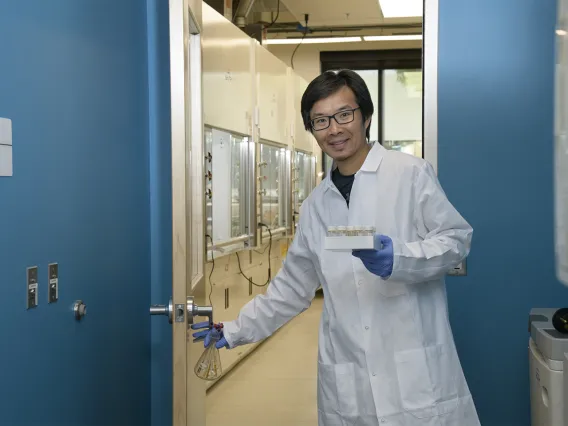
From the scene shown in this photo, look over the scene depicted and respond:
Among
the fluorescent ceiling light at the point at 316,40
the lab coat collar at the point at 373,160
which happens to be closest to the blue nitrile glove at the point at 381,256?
the lab coat collar at the point at 373,160

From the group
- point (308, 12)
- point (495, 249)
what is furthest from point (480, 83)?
point (308, 12)

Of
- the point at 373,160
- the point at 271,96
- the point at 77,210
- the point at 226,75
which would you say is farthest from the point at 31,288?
the point at 271,96

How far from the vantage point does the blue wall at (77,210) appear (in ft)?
5.71

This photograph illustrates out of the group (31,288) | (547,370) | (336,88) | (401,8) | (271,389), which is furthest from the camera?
(401,8)

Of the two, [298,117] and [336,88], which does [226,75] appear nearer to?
[336,88]

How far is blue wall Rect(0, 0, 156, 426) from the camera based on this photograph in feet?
5.71

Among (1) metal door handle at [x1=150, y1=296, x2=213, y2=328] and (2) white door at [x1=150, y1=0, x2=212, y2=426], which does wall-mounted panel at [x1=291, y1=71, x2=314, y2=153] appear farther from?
(1) metal door handle at [x1=150, y1=296, x2=213, y2=328]

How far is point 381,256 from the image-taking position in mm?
1842

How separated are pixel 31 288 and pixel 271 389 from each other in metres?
3.27

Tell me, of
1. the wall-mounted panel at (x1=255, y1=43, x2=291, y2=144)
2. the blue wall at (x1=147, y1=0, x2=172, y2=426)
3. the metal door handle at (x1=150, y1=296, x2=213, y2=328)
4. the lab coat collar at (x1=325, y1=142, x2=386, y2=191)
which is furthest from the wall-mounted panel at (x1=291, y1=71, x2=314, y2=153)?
the metal door handle at (x1=150, y1=296, x2=213, y2=328)

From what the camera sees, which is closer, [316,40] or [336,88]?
[336,88]

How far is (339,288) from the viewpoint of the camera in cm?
212

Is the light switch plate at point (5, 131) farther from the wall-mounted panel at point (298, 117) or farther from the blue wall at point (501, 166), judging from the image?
the wall-mounted panel at point (298, 117)

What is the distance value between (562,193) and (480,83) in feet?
4.49
